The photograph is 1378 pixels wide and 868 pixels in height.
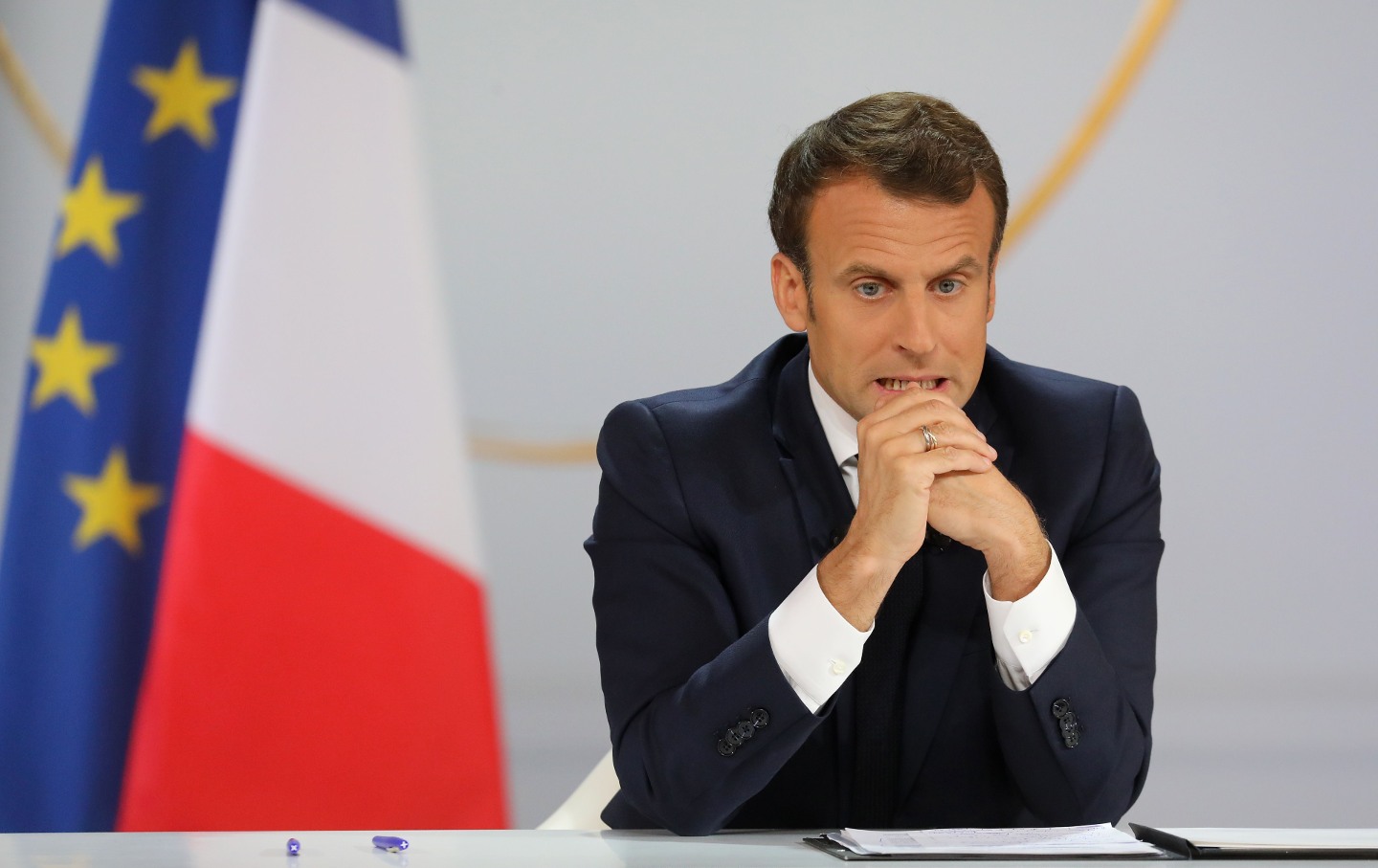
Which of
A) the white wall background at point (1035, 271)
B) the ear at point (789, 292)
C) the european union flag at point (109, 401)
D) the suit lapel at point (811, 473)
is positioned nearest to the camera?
the suit lapel at point (811, 473)

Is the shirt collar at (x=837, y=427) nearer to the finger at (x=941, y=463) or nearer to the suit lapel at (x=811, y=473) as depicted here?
the suit lapel at (x=811, y=473)

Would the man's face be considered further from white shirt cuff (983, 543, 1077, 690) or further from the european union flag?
the european union flag

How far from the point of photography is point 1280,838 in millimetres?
1533

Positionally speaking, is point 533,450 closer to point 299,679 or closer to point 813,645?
point 299,679

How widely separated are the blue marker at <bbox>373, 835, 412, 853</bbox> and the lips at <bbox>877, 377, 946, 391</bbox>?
3.18 feet

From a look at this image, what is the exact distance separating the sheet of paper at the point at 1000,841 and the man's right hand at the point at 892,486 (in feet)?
1.00

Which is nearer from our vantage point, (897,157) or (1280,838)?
(1280,838)

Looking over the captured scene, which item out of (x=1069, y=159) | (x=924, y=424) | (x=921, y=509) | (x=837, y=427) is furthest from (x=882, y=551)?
(x=1069, y=159)

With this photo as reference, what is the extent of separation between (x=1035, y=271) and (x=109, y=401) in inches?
94.5

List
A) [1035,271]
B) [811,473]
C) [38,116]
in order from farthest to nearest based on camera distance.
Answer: [38,116], [1035,271], [811,473]

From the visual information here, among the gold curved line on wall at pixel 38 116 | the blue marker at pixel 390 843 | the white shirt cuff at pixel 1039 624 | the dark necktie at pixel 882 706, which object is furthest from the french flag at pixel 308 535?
the white shirt cuff at pixel 1039 624

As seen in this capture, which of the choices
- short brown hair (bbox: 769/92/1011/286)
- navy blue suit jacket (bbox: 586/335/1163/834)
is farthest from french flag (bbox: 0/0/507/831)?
short brown hair (bbox: 769/92/1011/286)

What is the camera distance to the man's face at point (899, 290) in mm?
1974

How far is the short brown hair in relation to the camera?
2.00 metres
